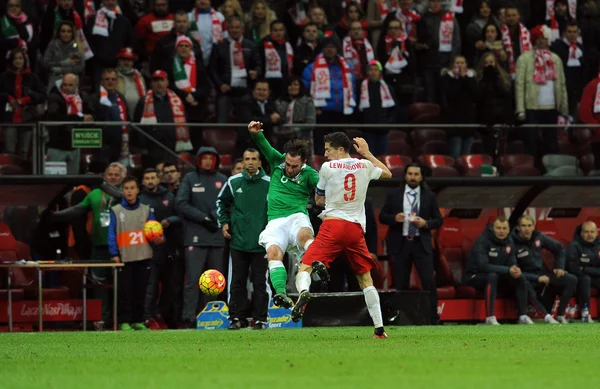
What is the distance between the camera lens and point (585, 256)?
2023 centimetres

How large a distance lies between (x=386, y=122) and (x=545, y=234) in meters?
3.46

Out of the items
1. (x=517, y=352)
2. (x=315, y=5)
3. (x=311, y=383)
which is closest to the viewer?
(x=311, y=383)

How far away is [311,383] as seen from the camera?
8.22 metres

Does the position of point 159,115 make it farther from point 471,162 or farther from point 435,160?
point 471,162

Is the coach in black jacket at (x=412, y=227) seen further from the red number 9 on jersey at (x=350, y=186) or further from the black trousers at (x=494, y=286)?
the red number 9 on jersey at (x=350, y=186)

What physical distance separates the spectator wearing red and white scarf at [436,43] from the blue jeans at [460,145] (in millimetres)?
1755

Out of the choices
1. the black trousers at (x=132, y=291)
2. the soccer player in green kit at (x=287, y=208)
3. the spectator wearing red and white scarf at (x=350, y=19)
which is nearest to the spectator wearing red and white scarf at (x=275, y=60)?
the spectator wearing red and white scarf at (x=350, y=19)

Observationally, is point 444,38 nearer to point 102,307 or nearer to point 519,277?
point 519,277

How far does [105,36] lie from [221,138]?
335cm

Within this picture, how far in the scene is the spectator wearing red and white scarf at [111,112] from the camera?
61.9 feet

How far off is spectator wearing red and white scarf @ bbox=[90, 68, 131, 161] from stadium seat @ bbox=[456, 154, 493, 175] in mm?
5829

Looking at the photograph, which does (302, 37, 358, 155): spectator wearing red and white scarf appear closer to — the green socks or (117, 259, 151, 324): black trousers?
(117, 259, 151, 324): black trousers

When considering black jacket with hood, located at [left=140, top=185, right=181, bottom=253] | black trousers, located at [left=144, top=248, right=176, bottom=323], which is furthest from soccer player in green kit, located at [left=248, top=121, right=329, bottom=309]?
black jacket with hood, located at [left=140, top=185, right=181, bottom=253]

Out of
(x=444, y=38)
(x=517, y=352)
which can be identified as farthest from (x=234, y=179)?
(x=444, y=38)
